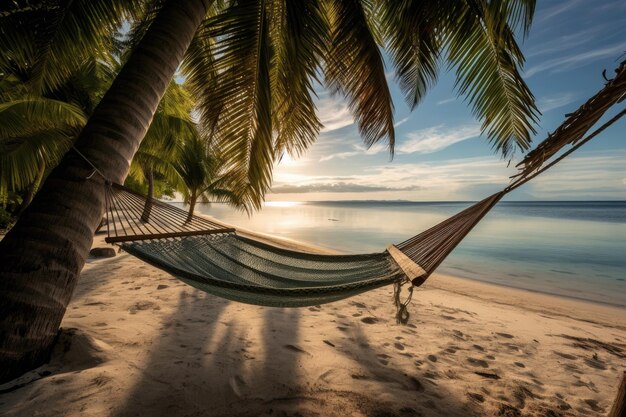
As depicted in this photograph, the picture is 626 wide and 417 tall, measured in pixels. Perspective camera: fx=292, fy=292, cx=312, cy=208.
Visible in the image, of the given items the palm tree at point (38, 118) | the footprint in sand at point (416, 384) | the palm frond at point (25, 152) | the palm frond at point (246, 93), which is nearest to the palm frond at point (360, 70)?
the palm frond at point (246, 93)

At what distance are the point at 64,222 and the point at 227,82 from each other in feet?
4.57

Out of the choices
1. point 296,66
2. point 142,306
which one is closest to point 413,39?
point 296,66

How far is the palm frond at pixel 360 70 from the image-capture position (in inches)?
94.6

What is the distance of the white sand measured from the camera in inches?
47.2

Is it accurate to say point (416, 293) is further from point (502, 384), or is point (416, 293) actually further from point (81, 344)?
point (81, 344)

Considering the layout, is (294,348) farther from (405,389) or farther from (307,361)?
(405,389)

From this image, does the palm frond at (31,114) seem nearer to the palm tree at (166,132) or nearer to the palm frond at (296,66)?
the palm tree at (166,132)

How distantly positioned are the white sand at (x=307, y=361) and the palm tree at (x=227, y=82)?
32 cm

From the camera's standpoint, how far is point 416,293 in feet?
11.9

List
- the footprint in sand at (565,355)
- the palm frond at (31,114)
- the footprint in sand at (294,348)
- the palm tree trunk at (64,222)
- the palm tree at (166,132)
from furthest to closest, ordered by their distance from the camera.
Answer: the palm tree at (166,132)
the palm frond at (31,114)
the footprint in sand at (565,355)
the footprint in sand at (294,348)
the palm tree trunk at (64,222)

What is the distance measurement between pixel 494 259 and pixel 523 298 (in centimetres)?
420

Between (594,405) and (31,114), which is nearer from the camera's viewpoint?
(594,405)

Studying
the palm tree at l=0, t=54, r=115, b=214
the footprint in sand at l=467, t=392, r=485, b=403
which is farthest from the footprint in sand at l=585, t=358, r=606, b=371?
the palm tree at l=0, t=54, r=115, b=214

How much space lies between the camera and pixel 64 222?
1.19 m
